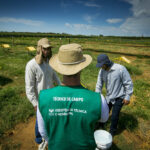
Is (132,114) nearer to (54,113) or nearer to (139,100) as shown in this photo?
(139,100)

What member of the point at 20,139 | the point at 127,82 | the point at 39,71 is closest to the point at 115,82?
the point at 127,82

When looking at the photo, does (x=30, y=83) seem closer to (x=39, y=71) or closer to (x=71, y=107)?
(x=39, y=71)

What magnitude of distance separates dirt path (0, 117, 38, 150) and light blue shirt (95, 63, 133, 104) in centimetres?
211

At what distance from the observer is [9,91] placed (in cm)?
480

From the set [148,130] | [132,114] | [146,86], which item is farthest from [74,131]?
[146,86]

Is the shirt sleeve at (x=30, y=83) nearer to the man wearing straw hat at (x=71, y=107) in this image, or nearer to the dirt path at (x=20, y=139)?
the man wearing straw hat at (x=71, y=107)

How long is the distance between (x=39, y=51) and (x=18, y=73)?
580 cm

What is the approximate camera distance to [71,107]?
99 cm

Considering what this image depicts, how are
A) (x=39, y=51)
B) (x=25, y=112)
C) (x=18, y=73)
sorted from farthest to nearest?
(x=18, y=73) < (x=25, y=112) < (x=39, y=51)

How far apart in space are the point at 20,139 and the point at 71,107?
264 cm

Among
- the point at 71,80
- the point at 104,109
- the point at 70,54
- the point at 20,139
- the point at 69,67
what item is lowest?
the point at 20,139

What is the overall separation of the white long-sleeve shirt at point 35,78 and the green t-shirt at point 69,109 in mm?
1144

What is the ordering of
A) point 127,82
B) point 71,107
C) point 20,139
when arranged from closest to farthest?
point 71,107, point 127,82, point 20,139

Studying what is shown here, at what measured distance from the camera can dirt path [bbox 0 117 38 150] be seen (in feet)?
8.94
